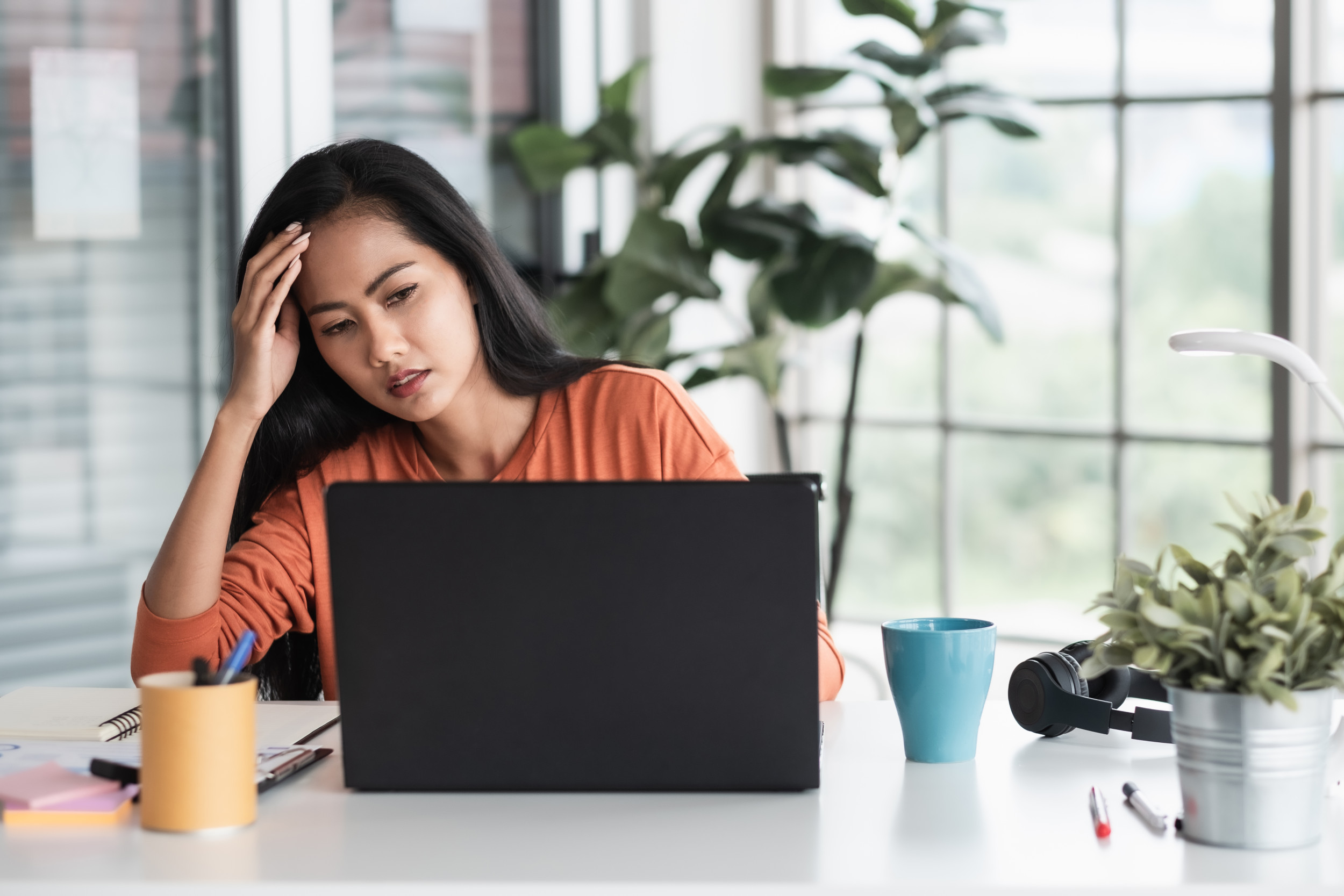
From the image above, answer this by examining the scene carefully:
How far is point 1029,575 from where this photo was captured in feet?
12.7

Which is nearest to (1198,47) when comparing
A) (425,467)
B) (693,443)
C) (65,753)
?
(693,443)

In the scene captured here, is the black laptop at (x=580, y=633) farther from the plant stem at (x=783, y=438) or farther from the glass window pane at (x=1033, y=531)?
the glass window pane at (x=1033, y=531)

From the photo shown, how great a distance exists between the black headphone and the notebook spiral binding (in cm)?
80

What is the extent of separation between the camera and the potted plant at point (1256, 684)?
2.85 ft

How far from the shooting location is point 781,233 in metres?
2.67

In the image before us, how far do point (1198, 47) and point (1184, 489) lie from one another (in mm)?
1086

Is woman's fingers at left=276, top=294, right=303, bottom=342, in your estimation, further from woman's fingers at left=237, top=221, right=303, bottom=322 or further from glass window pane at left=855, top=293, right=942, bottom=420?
glass window pane at left=855, top=293, right=942, bottom=420

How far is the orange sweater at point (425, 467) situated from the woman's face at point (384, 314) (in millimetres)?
124

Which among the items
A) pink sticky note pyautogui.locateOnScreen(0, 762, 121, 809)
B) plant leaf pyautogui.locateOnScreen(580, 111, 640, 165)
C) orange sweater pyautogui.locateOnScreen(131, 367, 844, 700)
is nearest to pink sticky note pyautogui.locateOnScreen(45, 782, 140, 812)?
pink sticky note pyautogui.locateOnScreen(0, 762, 121, 809)

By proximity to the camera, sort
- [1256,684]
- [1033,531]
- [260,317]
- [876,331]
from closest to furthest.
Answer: [1256,684], [260,317], [876,331], [1033,531]

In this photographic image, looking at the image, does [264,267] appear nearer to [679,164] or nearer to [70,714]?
[70,714]

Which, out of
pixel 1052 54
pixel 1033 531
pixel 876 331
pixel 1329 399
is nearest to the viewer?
pixel 1329 399

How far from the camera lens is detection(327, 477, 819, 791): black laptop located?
0.96 meters

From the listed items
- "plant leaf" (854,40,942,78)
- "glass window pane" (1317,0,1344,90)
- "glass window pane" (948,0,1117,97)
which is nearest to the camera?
"plant leaf" (854,40,942,78)
